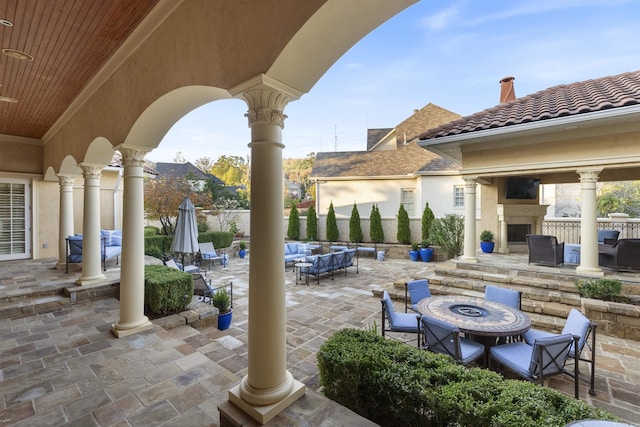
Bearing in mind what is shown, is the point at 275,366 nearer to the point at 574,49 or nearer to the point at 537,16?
the point at 537,16

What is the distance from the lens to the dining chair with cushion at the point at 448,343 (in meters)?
3.66

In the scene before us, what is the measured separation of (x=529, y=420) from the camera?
1920 mm

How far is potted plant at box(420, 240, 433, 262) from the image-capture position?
1361cm

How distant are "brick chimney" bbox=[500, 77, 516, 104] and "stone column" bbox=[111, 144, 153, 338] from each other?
13.5 m

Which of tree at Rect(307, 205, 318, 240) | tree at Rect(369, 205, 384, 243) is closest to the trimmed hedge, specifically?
tree at Rect(369, 205, 384, 243)

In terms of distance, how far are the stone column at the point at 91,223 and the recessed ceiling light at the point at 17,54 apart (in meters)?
2.26

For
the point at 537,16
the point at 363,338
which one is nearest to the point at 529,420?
the point at 363,338

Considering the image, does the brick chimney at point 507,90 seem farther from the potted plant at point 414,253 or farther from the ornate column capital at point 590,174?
the potted plant at point 414,253

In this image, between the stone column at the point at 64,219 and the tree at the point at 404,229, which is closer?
the stone column at the point at 64,219

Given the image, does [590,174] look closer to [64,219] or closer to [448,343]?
[448,343]

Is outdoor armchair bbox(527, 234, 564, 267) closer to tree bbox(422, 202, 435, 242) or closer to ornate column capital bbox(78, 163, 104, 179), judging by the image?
tree bbox(422, 202, 435, 242)

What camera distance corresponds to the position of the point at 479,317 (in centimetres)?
432

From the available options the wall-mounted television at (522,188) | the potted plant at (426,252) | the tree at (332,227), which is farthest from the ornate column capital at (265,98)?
the tree at (332,227)

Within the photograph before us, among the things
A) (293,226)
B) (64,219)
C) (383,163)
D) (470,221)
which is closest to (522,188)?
(470,221)
